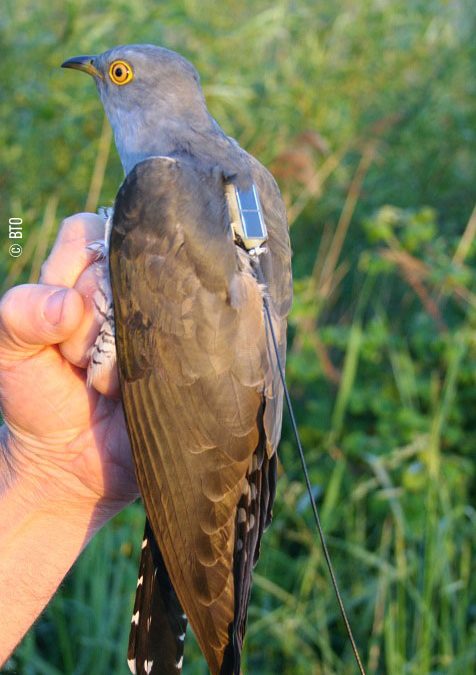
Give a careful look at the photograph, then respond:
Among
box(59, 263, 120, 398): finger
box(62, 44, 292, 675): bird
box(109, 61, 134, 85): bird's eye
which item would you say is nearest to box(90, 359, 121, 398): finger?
box(59, 263, 120, 398): finger

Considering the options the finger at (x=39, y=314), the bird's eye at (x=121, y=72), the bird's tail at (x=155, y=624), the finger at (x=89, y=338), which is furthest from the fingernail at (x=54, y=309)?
the bird's eye at (x=121, y=72)

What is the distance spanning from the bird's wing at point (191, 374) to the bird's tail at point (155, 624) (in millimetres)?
130

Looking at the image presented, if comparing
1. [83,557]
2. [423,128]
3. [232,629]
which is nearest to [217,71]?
[423,128]

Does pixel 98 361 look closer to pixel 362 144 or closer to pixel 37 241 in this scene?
pixel 37 241

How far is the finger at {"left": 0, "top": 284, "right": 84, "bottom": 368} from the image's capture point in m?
2.20

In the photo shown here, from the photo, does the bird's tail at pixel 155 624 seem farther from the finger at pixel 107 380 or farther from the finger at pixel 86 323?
the finger at pixel 86 323

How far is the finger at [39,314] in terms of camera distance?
220 centimetres

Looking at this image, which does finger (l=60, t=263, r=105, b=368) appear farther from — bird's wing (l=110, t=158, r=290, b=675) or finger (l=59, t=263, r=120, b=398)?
bird's wing (l=110, t=158, r=290, b=675)

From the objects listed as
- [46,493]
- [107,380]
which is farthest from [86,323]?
[46,493]

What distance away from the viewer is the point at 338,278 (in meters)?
5.05

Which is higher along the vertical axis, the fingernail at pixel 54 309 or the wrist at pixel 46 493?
the fingernail at pixel 54 309

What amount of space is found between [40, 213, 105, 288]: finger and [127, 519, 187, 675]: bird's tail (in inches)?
26.6

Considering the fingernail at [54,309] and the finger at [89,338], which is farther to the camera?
the finger at [89,338]

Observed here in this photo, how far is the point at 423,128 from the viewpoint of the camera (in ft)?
18.9
